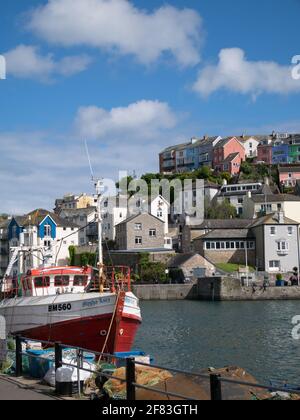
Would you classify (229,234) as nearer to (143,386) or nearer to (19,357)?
(19,357)

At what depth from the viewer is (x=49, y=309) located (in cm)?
2809

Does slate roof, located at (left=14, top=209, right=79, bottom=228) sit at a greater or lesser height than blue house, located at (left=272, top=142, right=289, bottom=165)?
lesser

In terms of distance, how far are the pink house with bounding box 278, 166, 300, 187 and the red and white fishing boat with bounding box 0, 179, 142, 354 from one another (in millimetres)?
96584

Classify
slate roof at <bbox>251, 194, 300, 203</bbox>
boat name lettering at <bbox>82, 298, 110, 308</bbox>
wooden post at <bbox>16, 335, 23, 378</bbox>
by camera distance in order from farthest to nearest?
1. slate roof at <bbox>251, 194, 300, 203</bbox>
2. boat name lettering at <bbox>82, 298, 110, 308</bbox>
3. wooden post at <bbox>16, 335, 23, 378</bbox>

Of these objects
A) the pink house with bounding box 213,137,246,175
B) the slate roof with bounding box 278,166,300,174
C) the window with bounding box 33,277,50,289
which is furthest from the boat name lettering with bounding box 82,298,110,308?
the pink house with bounding box 213,137,246,175

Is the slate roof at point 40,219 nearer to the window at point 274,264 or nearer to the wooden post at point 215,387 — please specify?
the window at point 274,264

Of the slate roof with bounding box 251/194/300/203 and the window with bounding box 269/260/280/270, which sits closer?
the window with bounding box 269/260/280/270

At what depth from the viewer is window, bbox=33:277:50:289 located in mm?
30141

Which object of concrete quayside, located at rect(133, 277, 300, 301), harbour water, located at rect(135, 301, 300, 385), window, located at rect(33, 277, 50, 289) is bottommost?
harbour water, located at rect(135, 301, 300, 385)

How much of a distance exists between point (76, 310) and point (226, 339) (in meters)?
13.4

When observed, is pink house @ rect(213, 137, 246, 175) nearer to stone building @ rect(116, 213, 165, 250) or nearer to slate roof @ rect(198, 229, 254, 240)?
stone building @ rect(116, 213, 165, 250)

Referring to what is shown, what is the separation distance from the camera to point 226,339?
123 ft

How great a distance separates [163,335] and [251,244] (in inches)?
1965
